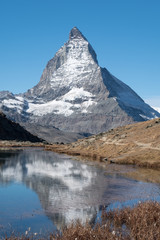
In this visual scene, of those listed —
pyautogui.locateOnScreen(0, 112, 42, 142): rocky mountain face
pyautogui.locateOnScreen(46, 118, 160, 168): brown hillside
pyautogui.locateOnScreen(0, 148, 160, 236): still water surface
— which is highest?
pyautogui.locateOnScreen(0, 112, 42, 142): rocky mountain face

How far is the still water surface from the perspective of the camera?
16297 mm

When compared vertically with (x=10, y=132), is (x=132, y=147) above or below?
below

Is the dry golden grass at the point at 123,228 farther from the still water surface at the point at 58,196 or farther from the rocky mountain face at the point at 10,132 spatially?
the rocky mountain face at the point at 10,132

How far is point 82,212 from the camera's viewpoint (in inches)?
717

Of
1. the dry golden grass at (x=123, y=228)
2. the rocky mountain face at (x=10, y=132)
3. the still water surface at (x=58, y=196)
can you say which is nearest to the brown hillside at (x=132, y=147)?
the still water surface at (x=58, y=196)

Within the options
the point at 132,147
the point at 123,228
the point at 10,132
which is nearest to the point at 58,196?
the point at 123,228

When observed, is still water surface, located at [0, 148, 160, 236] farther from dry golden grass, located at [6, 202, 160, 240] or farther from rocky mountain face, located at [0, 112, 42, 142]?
rocky mountain face, located at [0, 112, 42, 142]

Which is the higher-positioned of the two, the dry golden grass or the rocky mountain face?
the rocky mountain face

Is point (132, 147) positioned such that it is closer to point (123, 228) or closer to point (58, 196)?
point (58, 196)

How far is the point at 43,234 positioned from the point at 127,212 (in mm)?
4483

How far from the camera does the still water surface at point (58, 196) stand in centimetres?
1630

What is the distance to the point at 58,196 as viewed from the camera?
73.9ft

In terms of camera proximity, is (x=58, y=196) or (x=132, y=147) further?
(x=132, y=147)

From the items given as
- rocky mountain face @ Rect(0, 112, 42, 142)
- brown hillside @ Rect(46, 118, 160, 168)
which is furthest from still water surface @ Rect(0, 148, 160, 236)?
rocky mountain face @ Rect(0, 112, 42, 142)
